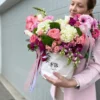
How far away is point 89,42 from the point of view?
1.71 metres

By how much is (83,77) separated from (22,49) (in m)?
3.93

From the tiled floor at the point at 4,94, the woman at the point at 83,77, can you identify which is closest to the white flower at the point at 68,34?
the woman at the point at 83,77

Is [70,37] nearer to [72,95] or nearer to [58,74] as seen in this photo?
[58,74]

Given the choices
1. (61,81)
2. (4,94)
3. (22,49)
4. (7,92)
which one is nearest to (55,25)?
(61,81)

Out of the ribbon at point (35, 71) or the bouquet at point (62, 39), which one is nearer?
the bouquet at point (62, 39)

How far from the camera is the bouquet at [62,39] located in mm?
1655

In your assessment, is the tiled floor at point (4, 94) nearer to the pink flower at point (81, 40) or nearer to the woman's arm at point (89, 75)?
the woman's arm at point (89, 75)

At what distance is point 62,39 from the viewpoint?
1.65 meters

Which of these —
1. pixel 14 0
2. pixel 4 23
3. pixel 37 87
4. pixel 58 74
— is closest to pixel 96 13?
pixel 58 74

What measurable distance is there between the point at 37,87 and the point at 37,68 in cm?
262

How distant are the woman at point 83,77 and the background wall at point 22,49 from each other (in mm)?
651

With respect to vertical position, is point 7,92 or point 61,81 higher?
point 61,81

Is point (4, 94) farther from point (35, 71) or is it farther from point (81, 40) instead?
point (81, 40)

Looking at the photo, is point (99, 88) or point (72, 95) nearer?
point (72, 95)
